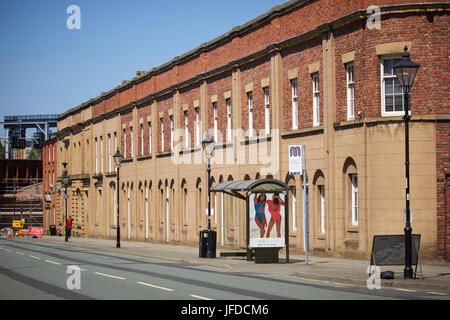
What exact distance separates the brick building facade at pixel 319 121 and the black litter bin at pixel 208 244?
153 inches

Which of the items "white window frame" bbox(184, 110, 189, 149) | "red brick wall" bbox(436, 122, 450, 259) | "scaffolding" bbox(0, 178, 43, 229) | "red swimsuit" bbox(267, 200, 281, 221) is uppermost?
"white window frame" bbox(184, 110, 189, 149)

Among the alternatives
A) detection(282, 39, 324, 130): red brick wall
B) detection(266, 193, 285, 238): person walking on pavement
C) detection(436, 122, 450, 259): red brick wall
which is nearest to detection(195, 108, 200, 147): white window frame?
detection(282, 39, 324, 130): red brick wall

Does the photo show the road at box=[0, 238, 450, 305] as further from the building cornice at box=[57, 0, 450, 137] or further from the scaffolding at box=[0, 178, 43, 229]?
the scaffolding at box=[0, 178, 43, 229]

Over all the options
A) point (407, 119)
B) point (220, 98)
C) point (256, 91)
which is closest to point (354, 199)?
point (407, 119)

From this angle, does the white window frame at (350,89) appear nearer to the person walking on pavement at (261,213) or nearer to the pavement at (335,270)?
the person walking on pavement at (261,213)

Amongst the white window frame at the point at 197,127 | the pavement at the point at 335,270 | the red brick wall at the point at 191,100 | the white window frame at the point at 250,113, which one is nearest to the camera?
the pavement at the point at 335,270

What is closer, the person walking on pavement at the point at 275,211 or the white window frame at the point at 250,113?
the person walking on pavement at the point at 275,211

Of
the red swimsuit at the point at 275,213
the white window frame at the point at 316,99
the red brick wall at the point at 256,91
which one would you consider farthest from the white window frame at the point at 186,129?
the red swimsuit at the point at 275,213

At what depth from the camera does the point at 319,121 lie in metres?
33.1

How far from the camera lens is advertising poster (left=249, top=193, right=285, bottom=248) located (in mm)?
28359

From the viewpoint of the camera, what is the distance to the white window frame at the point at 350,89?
100 ft

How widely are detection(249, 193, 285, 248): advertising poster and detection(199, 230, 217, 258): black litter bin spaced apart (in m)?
4.62

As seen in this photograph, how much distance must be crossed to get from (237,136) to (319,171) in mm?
9281
